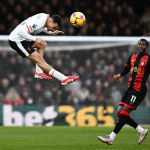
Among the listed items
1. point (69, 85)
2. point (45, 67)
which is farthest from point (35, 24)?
point (69, 85)

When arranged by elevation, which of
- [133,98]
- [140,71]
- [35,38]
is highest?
[35,38]

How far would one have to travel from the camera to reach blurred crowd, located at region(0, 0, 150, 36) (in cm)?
1808

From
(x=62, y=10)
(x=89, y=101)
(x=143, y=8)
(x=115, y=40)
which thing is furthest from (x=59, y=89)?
(x=143, y=8)

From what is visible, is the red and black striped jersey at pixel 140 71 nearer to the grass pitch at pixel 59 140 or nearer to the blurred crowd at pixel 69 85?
the grass pitch at pixel 59 140

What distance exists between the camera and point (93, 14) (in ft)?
62.8

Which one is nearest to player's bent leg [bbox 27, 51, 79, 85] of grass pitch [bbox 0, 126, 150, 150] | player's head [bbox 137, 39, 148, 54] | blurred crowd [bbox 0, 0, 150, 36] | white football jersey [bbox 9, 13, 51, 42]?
white football jersey [bbox 9, 13, 51, 42]

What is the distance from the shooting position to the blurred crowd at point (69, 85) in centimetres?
1456

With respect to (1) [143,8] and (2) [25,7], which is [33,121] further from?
(1) [143,8]

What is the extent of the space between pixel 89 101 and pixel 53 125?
57.2 inches

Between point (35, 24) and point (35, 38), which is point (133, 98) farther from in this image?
point (35, 24)

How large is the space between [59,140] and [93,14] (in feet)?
33.4

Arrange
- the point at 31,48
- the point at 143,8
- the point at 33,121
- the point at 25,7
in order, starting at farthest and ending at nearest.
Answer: the point at 143,8 < the point at 25,7 < the point at 33,121 < the point at 31,48

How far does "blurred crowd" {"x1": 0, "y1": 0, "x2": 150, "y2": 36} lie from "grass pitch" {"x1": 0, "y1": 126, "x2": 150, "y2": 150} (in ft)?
22.1

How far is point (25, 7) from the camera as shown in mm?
Answer: 18391
